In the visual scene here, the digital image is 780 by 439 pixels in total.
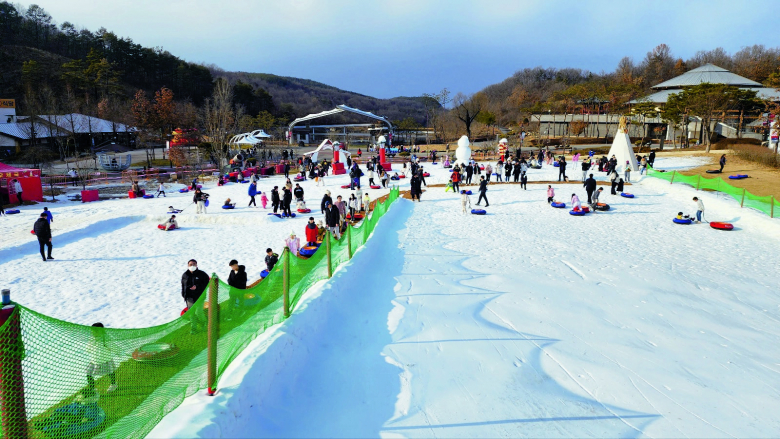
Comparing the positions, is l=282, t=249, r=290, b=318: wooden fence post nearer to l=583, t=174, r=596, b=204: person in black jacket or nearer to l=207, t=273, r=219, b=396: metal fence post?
l=207, t=273, r=219, b=396: metal fence post

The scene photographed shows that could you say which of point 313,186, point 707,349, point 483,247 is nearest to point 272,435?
point 707,349

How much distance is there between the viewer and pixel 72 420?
321 centimetres

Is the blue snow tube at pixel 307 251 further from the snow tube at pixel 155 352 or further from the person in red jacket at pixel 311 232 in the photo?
the snow tube at pixel 155 352

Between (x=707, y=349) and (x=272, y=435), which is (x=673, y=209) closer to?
(x=707, y=349)

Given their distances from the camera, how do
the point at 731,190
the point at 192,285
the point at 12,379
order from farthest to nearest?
the point at 731,190
the point at 192,285
the point at 12,379

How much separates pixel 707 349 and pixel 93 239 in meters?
16.6

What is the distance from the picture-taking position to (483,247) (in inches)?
520

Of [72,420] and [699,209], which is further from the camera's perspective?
[699,209]

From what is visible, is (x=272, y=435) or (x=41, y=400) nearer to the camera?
(x=41, y=400)

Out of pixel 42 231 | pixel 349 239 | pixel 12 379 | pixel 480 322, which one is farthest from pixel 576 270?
pixel 42 231

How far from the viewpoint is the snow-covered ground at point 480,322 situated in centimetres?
489

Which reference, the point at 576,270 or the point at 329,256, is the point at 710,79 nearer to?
the point at 576,270

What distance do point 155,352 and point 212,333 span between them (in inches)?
21.6

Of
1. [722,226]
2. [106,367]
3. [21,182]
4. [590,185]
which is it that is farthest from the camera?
[21,182]
